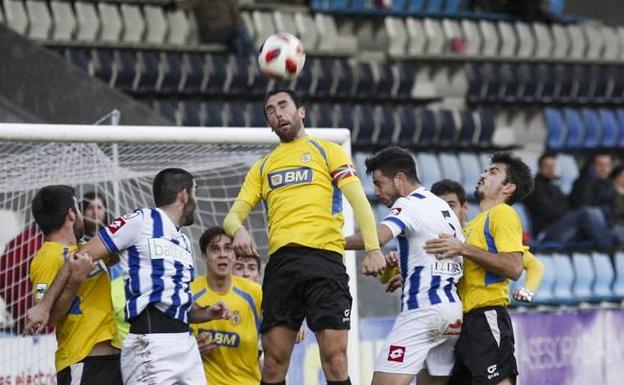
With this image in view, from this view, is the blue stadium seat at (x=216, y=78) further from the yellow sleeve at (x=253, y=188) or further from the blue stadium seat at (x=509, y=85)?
the yellow sleeve at (x=253, y=188)

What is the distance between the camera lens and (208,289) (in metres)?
7.24

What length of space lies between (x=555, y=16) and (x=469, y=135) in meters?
3.16

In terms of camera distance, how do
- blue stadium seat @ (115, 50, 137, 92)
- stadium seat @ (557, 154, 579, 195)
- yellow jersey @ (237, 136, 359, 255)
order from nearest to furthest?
yellow jersey @ (237, 136, 359, 255) → blue stadium seat @ (115, 50, 137, 92) → stadium seat @ (557, 154, 579, 195)

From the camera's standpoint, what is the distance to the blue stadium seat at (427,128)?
595 inches

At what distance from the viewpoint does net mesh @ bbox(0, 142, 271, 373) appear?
25.7ft

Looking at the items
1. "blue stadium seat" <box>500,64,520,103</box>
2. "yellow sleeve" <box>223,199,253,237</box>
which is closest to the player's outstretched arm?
"yellow sleeve" <box>223,199,253,237</box>

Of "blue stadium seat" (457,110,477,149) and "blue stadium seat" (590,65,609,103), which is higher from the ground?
"blue stadium seat" (590,65,609,103)

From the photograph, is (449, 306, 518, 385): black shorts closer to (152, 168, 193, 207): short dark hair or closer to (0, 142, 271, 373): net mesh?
(152, 168, 193, 207): short dark hair

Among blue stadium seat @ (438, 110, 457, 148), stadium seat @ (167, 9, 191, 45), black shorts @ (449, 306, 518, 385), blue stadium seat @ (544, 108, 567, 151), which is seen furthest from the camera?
blue stadium seat @ (544, 108, 567, 151)

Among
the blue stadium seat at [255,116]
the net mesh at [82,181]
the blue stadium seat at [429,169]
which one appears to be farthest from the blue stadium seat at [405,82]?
the net mesh at [82,181]

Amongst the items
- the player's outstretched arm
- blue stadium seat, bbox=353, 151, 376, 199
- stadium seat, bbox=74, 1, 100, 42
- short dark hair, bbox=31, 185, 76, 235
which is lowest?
the player's outstretched arm

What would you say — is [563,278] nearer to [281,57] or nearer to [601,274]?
[601,274]

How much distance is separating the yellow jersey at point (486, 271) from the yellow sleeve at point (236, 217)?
116cm

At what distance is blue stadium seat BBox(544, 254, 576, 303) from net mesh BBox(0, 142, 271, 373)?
16.6 feet
